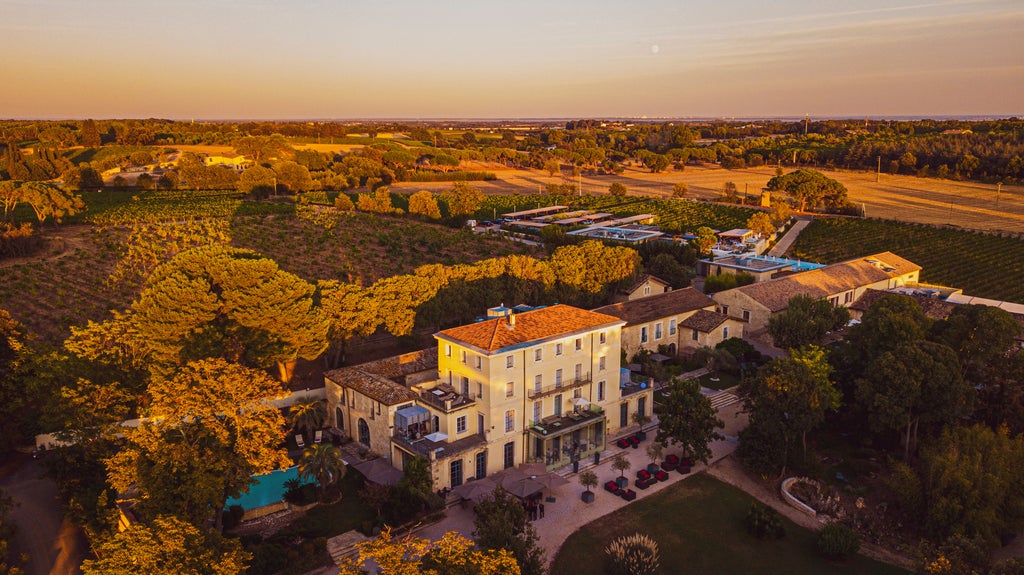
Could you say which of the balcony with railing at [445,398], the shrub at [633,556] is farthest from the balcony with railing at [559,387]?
the shrub at [633,556]

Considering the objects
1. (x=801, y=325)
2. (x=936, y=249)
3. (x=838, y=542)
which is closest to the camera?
(x=838, y=542)

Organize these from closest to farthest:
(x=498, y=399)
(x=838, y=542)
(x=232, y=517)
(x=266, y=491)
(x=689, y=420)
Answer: (x=838, y=542)
(x=232, y=517)
(x=266, y=491)
(x=498, y=399)
(x=689, y=420)

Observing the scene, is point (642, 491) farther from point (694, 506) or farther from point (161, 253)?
point (161, 253)

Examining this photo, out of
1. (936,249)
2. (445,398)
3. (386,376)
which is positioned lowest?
(386,376)

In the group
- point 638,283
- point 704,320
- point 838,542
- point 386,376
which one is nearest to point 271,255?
point 638,283

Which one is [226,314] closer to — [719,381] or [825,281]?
[719,381]

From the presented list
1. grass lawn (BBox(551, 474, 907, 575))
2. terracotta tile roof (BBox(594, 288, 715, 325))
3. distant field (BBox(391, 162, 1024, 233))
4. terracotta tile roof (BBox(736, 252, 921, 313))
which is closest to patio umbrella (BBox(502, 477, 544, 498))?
grass lawn (BBox(551, 474, 907, 575))

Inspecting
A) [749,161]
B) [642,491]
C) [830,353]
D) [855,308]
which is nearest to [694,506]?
[642,491]
